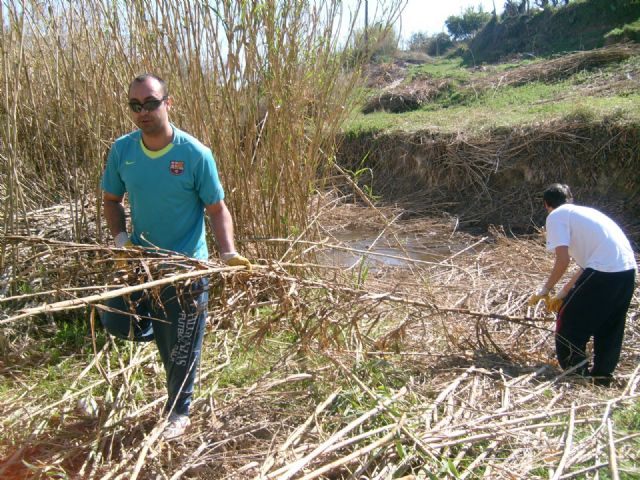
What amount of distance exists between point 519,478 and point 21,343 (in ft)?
8.53

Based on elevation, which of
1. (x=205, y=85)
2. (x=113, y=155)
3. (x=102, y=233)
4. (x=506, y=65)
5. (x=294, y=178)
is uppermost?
(x=506, y=65)

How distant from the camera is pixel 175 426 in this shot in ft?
6.80

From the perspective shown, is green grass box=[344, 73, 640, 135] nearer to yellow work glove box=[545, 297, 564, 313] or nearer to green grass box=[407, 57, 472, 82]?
green grass box=[407, 57, 472, 82]

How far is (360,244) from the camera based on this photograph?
23.3ft

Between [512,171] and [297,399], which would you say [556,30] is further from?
[297,399]

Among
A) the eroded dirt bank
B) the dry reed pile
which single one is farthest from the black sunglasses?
the eroded dirt bank

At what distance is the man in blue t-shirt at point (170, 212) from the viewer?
2.03m

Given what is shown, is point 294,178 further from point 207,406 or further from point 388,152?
point 388,152

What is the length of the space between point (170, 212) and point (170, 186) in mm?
103

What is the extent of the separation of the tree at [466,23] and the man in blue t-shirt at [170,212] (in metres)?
28.0

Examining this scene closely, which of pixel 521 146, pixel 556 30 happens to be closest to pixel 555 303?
pixel 521 146

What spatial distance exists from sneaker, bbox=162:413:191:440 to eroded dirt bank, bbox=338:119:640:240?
5.91m

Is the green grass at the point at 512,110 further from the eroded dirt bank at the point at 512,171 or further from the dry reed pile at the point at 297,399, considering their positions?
the dry reed pile at the point at 297,399

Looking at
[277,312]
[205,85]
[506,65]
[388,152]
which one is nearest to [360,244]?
[388,152]
